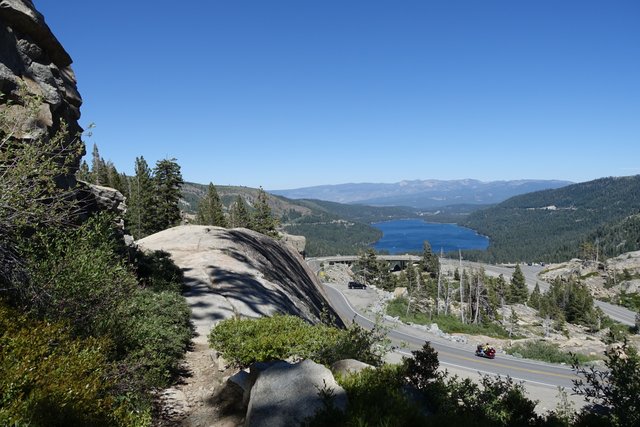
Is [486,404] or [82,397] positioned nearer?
[82,397]

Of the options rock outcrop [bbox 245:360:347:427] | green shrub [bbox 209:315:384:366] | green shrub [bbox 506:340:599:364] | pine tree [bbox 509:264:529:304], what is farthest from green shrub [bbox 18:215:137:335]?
pine tree [bbox 509:264:529:304]

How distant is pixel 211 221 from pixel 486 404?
62.5 m

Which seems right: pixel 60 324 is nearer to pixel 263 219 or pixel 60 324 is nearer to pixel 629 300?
pixel 263 219

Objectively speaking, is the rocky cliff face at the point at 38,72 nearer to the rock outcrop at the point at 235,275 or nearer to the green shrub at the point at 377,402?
the rock outcrop at the point at 235,275

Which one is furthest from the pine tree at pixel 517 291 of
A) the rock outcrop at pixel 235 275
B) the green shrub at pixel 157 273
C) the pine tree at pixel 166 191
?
the green shrub at pixel 157 273

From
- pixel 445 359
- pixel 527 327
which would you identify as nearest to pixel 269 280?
pixel 445 359

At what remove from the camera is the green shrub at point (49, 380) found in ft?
13.2

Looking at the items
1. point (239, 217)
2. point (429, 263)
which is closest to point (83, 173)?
point (239, 217)

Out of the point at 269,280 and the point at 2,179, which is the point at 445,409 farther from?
the point at 269,280

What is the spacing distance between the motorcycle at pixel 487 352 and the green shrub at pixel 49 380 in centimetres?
3820

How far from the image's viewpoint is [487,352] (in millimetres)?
36969

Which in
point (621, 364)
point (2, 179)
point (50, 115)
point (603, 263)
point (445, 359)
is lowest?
point (603, 263)

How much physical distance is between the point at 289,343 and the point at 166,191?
48017 millimetres

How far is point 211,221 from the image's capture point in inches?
2584
